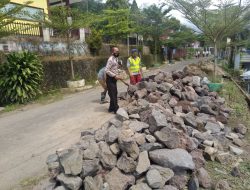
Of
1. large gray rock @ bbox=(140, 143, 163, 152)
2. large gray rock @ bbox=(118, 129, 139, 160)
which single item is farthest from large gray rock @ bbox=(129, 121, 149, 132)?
large gray rock @ bbox=(118, 129, 139, 160)

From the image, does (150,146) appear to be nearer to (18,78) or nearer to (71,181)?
(71,181)

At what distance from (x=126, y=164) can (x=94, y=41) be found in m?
15.2

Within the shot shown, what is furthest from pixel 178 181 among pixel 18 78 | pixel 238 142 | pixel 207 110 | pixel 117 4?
pixel 117 4

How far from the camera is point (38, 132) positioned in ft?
22.8

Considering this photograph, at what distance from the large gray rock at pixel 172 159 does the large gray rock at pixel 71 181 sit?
1297mm

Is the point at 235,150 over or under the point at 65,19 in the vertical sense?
under

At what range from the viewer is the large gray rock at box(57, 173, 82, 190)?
3.89 m

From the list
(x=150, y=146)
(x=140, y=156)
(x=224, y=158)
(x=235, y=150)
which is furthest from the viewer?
(x=235, y=150)

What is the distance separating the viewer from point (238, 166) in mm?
5398

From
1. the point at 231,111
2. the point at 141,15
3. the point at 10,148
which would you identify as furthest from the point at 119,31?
the point at 10,148

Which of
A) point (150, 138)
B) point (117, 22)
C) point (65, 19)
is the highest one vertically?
point (117, 22)

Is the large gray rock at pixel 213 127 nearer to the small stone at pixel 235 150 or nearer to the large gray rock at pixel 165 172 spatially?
the small stone at pixel 235 150

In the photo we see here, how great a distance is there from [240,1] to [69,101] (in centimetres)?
859

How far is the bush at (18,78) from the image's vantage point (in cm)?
1027
